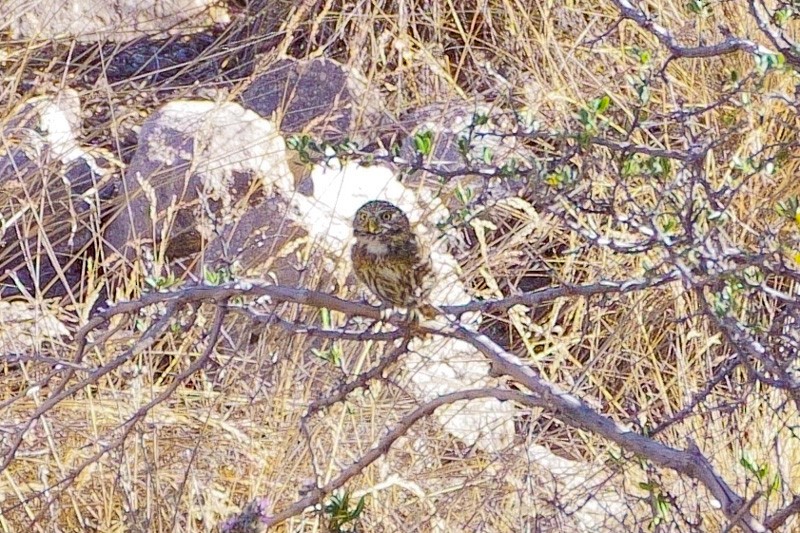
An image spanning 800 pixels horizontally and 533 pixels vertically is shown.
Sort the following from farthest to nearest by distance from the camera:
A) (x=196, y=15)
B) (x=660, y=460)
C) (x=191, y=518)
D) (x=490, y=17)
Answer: (x=196, y=15)
(x=490, y=17)
(x=191, y=518)
(x=660, y=460)

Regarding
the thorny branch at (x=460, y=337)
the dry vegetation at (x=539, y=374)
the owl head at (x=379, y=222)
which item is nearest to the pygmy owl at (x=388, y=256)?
the owl head at (x=379, y=222)

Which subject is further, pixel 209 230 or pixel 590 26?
pixel 590 26

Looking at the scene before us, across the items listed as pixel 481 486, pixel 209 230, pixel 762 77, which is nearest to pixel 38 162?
pixel 209 230

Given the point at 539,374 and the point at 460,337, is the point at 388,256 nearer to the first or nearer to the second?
the point at 460,337

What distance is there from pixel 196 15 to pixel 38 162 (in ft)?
6.79

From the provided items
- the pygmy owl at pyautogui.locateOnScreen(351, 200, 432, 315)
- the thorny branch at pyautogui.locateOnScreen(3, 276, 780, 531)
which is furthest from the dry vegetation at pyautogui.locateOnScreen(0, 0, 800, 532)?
the pygmy owl at pyautogui.locateOnScreen(351, 200, 432, 315)

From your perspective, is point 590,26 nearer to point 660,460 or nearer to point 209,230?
point 209,230

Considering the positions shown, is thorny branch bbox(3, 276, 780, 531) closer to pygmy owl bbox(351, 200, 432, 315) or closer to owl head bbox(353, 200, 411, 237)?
pygmy owl bbox(351, 200, 432, 315)

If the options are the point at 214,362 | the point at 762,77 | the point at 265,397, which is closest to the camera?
the point at 762,77

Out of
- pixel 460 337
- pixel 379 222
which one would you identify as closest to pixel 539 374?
pixel 379 222

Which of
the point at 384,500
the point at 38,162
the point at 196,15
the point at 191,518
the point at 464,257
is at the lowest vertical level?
the point at 191,518

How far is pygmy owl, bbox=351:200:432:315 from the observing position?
243 cm

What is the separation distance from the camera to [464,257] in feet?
12.7

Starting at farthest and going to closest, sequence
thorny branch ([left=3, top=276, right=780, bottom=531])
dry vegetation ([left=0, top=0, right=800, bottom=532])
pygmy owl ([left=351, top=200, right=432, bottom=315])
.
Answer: pygmy owl ([left=351, top=200, right=432, bottom=315]) → dry vegetation ([left=0, top=0, right=800, bottom=532]) → thorny branch ([left=3, top=276, right=780, bottom=531])
